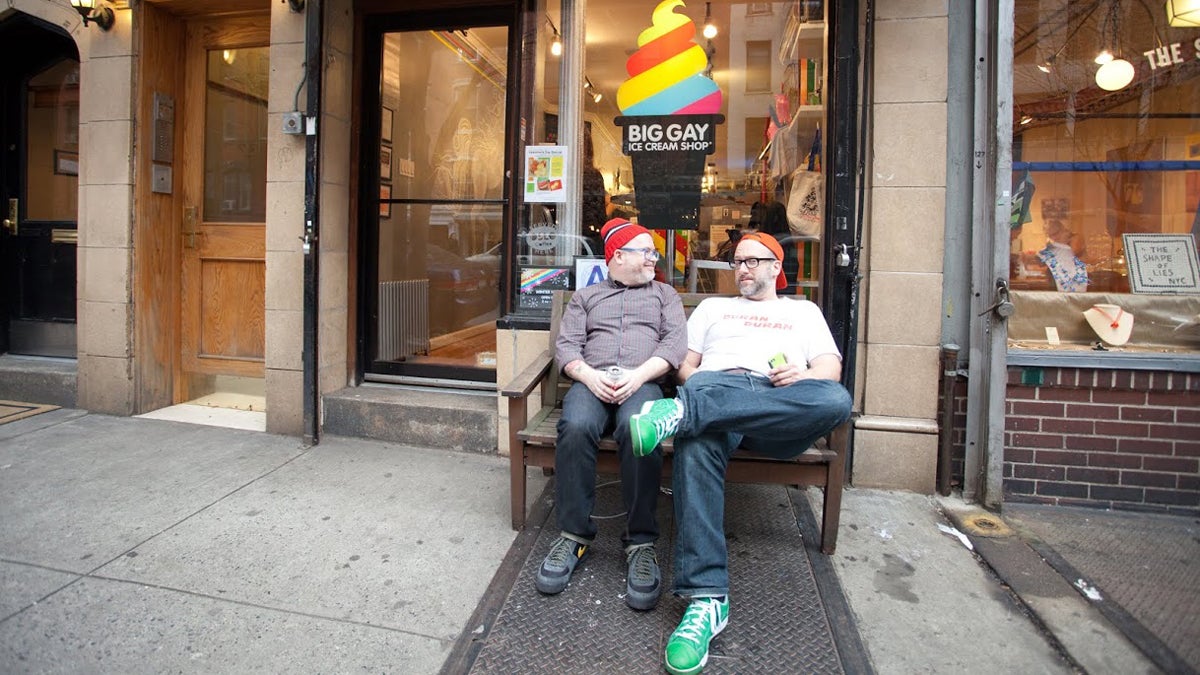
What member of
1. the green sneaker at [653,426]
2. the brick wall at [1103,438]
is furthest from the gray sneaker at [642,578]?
the brick wall at [1103,438]

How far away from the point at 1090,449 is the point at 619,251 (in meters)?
2.66

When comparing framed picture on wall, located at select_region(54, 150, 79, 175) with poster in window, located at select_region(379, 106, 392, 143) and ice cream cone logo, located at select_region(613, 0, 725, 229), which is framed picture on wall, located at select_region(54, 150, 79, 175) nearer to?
poster in window, located at select_region(379, 106, 392, 143)

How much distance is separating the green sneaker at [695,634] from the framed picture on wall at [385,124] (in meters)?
3.94

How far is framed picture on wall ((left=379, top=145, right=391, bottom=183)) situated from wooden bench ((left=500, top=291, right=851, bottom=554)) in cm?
242

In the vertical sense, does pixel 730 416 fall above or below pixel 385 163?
below

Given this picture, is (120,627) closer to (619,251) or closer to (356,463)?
(356,463)

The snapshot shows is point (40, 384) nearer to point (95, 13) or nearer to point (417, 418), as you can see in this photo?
point (95, 13)

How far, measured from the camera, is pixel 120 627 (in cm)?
234

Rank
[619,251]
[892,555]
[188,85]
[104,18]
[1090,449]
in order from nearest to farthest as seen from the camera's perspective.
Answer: [892,555], [619,251], [1090,449], [104,18], [188,85]

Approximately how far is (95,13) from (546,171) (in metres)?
3.46

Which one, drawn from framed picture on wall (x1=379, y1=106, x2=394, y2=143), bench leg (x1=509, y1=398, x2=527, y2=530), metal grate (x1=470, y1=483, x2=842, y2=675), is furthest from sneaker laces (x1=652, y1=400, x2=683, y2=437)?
framed picture on wall (x1=379, y1=106, x2=394, y2=143)

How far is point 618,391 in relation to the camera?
9.37 ft

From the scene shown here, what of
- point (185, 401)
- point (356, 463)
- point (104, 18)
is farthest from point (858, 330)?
point (104, 18)

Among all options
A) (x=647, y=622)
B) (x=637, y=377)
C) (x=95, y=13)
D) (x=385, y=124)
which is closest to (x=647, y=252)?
(x=637, y=377)
